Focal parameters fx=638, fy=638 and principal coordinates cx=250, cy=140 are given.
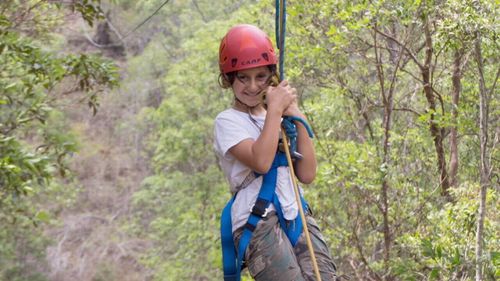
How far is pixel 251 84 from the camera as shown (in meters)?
2.14

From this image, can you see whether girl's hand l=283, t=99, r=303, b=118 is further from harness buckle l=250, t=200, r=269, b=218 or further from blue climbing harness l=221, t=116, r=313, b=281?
harness buckle l=250, t=200, r=269, b=218

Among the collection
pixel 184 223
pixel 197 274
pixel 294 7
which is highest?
pixel 294 7

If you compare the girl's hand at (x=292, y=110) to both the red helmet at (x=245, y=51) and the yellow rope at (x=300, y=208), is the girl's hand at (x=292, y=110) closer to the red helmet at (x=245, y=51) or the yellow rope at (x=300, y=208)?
the yellow rope at (x=300, y=208)

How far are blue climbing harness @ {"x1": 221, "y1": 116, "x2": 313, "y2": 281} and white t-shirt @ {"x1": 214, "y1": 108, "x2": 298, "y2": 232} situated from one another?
0.08 ft

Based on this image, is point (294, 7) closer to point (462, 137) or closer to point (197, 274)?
point (462, 137)

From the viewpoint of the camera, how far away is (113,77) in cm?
499

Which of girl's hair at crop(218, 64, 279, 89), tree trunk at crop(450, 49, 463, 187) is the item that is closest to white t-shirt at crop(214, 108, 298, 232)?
girl's hair at crop(218, 64, 279, 89)

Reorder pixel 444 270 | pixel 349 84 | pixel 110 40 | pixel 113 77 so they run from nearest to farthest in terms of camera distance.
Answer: pixel 444 270 → pixel 113 77 → pixel 349 84 → pixel 110 40

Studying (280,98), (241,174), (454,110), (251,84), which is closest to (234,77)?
(251,84)

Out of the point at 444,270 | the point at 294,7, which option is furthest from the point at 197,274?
the point at 444,270

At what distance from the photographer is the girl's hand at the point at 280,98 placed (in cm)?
199

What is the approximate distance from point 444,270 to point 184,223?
10.3m

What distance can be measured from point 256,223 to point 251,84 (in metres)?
0.47

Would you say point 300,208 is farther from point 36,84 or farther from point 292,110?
point 36,84
